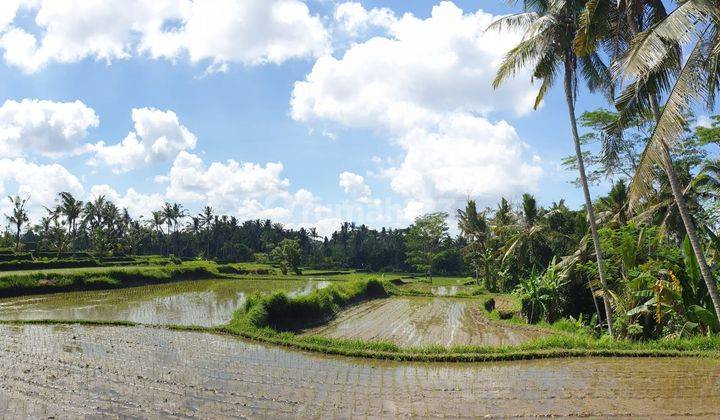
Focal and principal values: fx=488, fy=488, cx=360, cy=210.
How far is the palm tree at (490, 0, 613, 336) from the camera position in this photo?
13.0 meters

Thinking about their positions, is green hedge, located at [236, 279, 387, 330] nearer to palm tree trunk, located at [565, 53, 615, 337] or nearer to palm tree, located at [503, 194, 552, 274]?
palm tree trunk, located at [565, 53, 615, 337]

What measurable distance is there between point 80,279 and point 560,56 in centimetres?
2782

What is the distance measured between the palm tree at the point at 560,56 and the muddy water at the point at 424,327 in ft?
16.4

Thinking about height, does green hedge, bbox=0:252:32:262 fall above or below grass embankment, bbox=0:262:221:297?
above

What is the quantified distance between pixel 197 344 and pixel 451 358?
7.14 meters

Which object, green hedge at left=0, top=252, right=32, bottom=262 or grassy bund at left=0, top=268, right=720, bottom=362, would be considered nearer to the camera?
grassy bund at left=0, top=268, right=720, bottom=362

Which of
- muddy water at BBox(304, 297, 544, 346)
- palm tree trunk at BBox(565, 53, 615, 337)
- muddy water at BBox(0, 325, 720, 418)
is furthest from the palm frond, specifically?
muddy water at BBox(304, 297, 544, 346)

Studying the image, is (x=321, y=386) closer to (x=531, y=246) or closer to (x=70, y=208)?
(x=531, y=246)

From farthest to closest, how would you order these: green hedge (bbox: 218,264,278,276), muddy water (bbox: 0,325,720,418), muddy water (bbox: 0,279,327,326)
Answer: green hedge (bbox: 218,264,278,276) → muddy water (bbox: 0,279,327,326) → muddy water (bbox: 0,325,720,418)

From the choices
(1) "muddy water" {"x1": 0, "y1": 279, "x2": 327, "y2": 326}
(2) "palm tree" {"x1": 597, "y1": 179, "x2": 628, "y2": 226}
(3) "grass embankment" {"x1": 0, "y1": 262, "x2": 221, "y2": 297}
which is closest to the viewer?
(1) "muddy water" {"x1": 0, "y1": 279, "x2": 327, "y2": 326}

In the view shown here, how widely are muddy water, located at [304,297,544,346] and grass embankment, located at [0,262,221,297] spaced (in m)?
15.9

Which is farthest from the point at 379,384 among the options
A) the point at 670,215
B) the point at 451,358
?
the point at 670,215

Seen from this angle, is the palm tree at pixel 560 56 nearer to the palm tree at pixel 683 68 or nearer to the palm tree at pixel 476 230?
the palm tree at pixel 683 68

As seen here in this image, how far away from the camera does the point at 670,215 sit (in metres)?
19.3
